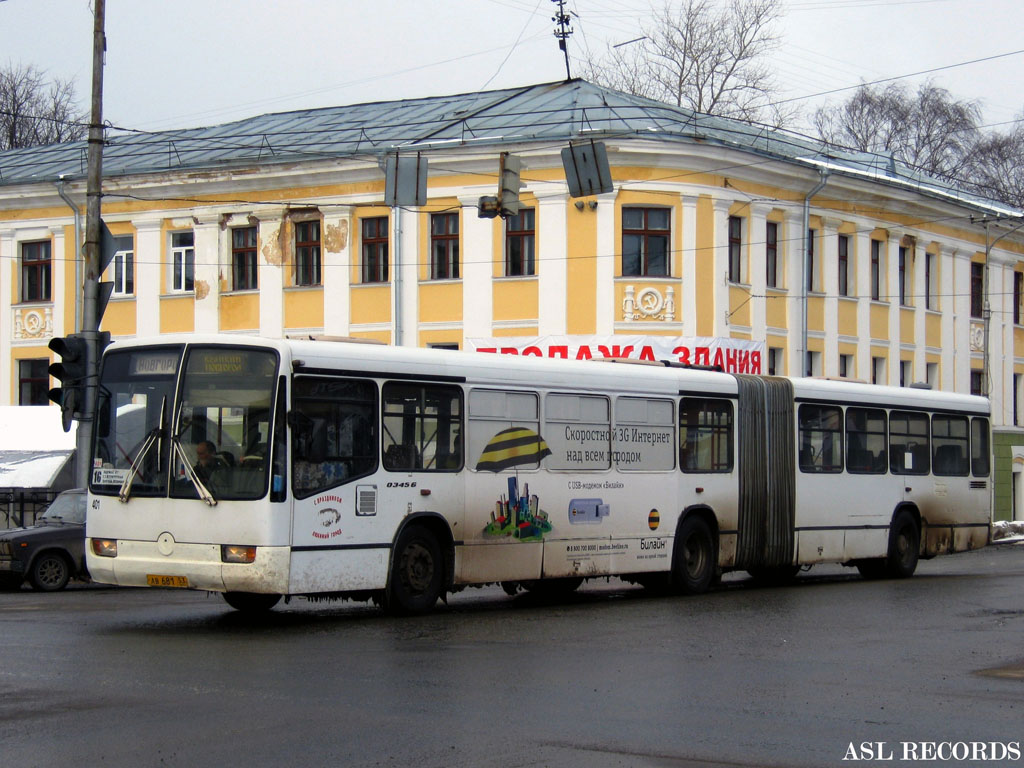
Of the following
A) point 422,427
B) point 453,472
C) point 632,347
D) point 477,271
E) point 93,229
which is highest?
point 477,271

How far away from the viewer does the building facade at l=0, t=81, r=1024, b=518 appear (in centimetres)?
3472

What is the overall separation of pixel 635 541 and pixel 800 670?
722 cm

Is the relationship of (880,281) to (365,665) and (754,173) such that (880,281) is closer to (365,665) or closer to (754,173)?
(754,173)

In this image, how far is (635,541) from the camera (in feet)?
60.0

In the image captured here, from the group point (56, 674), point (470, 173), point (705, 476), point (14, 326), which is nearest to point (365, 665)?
point (56, 674)

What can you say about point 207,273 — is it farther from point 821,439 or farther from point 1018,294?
point 1018,294

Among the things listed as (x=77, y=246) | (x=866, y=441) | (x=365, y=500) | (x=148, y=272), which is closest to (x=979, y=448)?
(x=866, y=441)

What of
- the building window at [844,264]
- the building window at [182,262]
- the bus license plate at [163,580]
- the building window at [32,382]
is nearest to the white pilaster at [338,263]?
the building window at [182,262]

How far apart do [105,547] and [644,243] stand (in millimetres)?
21870

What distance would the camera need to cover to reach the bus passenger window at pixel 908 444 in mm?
22609

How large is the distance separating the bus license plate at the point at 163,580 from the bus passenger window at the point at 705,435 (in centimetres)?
723

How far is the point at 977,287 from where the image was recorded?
4653cm

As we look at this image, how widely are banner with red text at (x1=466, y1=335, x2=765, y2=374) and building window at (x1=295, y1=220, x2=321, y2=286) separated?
15.4 ft

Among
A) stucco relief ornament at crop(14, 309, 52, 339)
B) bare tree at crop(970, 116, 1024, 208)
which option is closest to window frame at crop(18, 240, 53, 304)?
stucco relief ornament at crop(14, 309, 52, 339)
